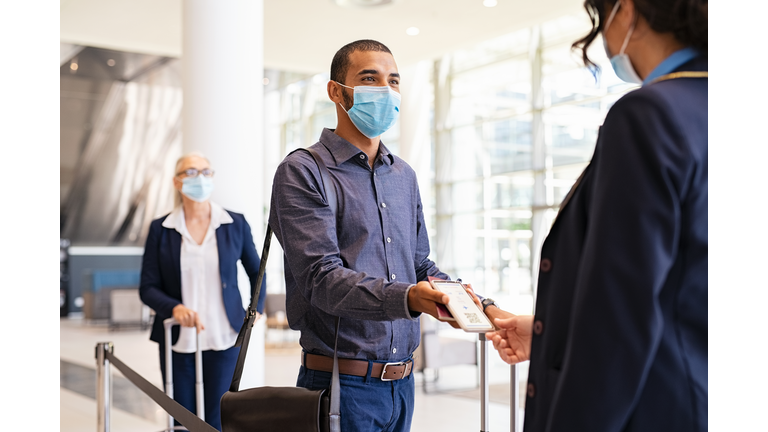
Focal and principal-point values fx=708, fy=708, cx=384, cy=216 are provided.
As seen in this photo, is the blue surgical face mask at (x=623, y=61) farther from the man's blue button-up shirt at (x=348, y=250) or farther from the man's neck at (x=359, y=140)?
the man's neck at (x=359, y=140)

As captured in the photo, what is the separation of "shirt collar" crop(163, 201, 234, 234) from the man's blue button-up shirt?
7.28 feet

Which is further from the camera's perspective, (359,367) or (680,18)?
(359,367)

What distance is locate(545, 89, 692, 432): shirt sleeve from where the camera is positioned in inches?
44.9

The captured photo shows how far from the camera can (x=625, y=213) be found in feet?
3.81

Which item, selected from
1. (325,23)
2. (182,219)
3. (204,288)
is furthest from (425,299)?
(325,23)

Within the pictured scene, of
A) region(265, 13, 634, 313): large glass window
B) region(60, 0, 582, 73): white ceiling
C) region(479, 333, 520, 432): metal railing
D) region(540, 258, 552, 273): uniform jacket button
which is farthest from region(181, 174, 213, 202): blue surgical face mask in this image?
region(265, 13, 634, 313): large glass window

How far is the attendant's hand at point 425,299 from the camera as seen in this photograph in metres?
1.78

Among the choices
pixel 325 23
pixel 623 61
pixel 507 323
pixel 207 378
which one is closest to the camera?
pixel 623 61

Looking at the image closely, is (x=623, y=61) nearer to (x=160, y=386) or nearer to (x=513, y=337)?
(x=513, y=337)

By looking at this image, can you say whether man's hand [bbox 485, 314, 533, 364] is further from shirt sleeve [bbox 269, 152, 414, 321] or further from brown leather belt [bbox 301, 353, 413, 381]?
brown leather belt [bbox 301, 353, 413, 381]

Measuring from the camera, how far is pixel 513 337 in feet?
6.21

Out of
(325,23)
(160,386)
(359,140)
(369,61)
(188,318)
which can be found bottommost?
(160,386)

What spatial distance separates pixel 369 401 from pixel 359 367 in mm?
112

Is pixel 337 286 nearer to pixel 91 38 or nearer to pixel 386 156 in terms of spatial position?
pixel 386 156
